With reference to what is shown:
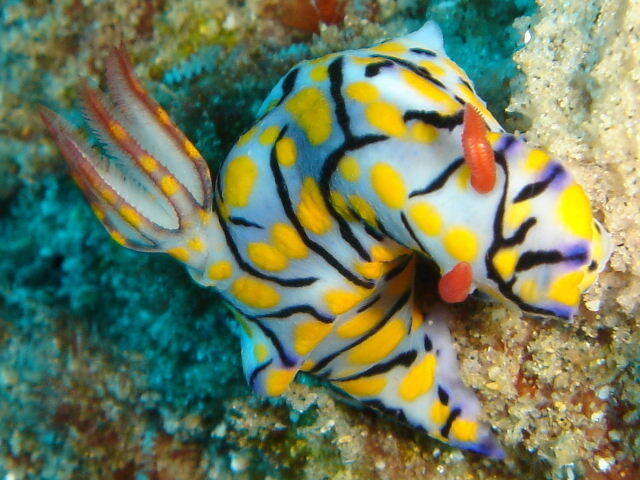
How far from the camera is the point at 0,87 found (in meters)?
5.08

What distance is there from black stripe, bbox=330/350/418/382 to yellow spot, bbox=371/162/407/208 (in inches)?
47.2

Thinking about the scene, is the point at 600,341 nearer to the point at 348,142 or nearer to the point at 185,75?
the point at 348,142

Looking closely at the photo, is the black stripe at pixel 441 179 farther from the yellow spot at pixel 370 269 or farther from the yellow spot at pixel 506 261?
the yellow spot at pixel 370 269

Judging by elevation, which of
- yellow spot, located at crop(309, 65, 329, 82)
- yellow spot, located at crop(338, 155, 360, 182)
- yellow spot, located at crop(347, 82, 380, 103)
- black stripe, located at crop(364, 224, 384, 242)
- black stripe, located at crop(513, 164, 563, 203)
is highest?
yellow spot, located at crop(309, 65, 329, 82)

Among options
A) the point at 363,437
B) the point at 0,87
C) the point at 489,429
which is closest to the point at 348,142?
the point at 489,429

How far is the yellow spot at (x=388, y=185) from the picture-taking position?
2039 mm

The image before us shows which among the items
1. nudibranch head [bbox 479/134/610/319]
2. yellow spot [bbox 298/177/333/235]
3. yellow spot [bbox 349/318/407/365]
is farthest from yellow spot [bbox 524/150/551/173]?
yellow spot [bbox 349/318/407/365]

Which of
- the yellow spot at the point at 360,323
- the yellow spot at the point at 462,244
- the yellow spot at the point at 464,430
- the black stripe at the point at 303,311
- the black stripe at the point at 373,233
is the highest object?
the yellow spot at the point at 462,244

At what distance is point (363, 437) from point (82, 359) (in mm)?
2525

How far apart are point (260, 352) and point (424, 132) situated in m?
1.47

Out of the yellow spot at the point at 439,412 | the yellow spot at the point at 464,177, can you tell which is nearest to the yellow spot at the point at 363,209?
the yellow spot at the point at 464,177

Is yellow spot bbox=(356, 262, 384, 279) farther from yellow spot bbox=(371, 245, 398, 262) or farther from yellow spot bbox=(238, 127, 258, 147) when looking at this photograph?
yellow spot bbox=(238, 127, 258, 147)

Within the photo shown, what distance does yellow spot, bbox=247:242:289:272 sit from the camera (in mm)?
2637

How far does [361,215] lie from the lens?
7.39 feet
